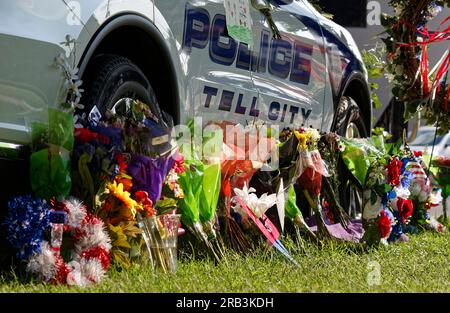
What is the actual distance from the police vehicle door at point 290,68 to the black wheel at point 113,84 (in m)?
1.13

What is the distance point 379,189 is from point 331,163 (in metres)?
0.34

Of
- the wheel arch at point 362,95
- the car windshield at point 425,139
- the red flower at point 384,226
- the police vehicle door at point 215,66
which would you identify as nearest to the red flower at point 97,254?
the police vehicle door at point 215,66

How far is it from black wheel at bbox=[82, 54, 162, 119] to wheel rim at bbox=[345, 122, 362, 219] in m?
2.53

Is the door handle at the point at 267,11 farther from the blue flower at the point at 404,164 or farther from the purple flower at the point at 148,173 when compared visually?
the purple flower at the point at 148,173

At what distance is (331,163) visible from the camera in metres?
5.97

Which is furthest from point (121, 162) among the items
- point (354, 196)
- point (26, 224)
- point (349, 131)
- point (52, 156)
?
point (349, 131)

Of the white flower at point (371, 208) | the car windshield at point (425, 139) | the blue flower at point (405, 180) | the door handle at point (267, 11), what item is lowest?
the car windshield at point (425, 139)

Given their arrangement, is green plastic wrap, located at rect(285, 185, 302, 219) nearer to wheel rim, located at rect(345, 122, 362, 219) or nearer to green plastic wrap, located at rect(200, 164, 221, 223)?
green plastic wrap, located at rect(200, 164, 221, 223)

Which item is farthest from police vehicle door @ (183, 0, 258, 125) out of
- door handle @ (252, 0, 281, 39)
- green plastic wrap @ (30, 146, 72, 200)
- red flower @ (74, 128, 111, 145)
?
green plastic wrap @ (30, 146, 72, 200)

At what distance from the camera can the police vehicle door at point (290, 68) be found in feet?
18.2

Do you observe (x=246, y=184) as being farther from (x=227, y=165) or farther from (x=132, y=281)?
(x=132, y=281)

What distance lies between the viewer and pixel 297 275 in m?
4.25

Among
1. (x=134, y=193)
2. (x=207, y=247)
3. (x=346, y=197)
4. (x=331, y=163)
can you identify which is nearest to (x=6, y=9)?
(x=134, y=193)

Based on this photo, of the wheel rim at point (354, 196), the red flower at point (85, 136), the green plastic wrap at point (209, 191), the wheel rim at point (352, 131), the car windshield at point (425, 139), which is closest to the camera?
the red flower at point (85, 136)
